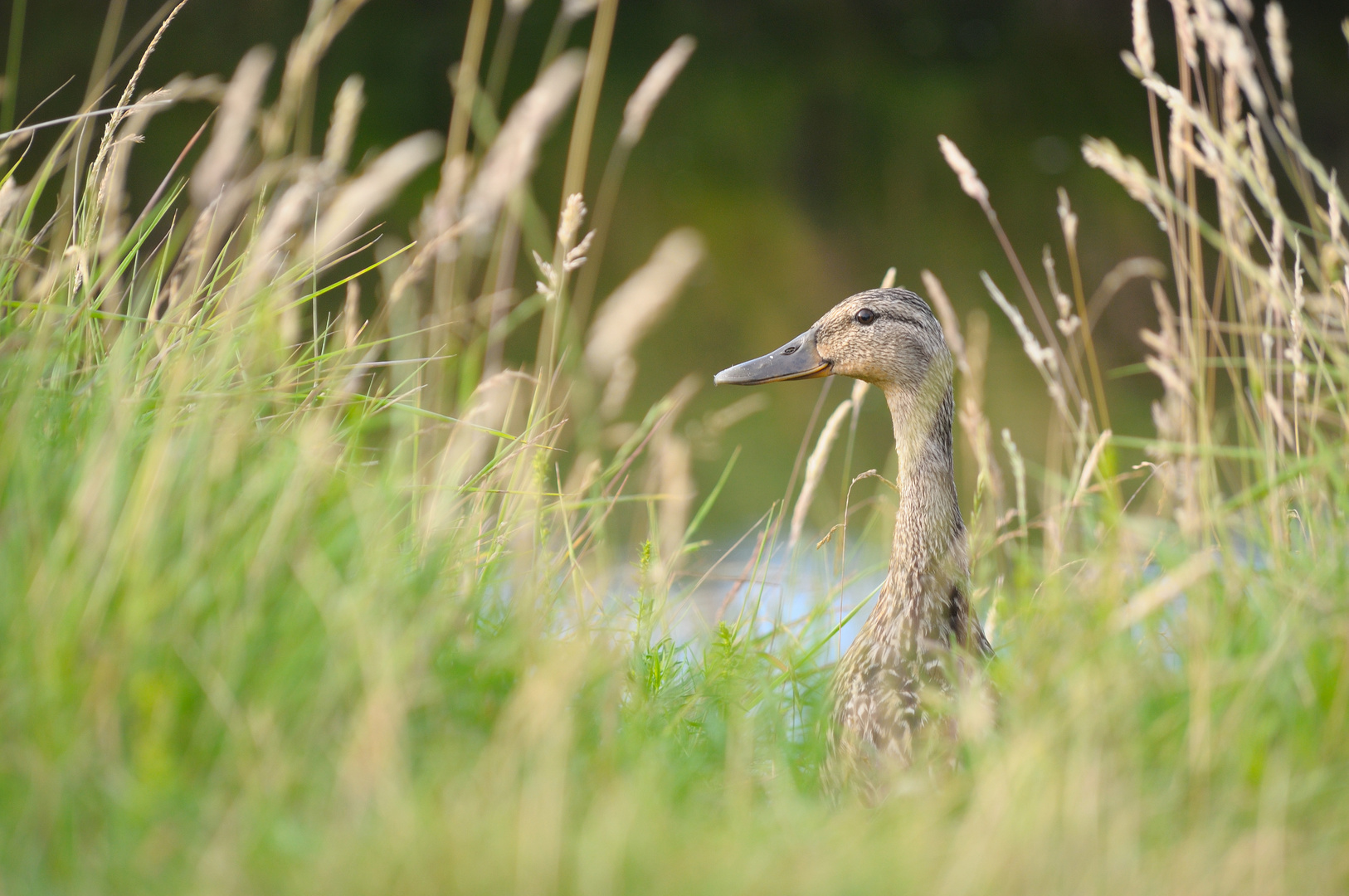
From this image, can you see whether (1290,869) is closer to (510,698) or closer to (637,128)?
(510,698)

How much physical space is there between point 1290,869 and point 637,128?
1.94 metres

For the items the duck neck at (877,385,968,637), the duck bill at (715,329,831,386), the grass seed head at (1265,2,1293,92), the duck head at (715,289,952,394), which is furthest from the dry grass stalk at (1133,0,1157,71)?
the duck bill at (715,329,831,386)

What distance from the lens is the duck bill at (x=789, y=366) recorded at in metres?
3.29

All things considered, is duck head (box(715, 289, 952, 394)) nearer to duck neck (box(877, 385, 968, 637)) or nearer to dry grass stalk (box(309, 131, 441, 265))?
duck neck (box(877, 385, 968, 637))

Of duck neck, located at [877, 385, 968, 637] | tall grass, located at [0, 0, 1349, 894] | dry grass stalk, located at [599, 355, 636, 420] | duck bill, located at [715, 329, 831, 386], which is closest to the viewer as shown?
tall grass, located at [0, 0, 1349, 894]

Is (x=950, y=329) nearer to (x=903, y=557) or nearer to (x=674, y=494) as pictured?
(x=903, y=557)

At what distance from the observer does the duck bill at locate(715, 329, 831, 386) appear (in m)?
3.29

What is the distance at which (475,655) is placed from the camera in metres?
1.92

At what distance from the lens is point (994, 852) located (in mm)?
1483

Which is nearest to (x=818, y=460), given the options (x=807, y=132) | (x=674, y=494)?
(x=674, y=494)

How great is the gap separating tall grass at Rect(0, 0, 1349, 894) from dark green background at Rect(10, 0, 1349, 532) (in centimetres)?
313

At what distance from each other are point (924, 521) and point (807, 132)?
22.4 meters

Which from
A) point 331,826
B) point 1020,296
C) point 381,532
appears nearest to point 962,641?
point 381,532

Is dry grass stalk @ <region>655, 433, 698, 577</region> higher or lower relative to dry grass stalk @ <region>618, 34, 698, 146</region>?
lower
